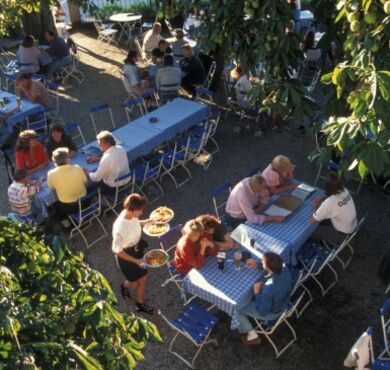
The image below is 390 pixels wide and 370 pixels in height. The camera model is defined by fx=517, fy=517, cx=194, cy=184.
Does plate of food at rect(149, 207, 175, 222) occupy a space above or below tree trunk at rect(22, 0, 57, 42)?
below

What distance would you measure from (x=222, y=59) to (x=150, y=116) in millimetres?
3334

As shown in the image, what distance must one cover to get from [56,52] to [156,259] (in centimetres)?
732

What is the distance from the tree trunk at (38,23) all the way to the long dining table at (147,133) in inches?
230

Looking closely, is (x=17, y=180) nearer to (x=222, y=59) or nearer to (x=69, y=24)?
(x=222, y=59)

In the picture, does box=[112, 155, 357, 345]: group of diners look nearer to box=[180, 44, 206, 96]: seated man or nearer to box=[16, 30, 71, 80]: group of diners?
box=[180, 44, 206, 96]: seated man

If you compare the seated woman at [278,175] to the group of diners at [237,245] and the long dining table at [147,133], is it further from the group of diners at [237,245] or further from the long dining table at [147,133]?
the long dining table at [147,133]

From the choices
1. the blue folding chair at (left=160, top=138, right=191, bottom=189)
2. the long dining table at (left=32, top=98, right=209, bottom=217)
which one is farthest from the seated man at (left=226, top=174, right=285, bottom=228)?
the long dining table at (left=32, top=98, right=209, bottom=217)

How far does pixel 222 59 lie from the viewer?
11578mm

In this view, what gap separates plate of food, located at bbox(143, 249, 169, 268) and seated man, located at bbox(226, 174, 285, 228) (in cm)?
105

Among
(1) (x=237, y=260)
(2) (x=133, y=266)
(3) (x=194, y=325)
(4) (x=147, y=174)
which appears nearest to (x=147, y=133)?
(4) (x=147, y=174)

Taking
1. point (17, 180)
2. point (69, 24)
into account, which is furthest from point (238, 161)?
point (69, 24)

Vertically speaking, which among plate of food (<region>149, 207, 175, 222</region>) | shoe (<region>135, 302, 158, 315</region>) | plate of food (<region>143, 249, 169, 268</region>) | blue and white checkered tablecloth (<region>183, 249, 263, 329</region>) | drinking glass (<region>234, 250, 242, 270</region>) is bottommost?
shoe (<region>135, 302, 158, 315</region>)

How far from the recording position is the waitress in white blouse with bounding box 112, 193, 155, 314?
5840 mm

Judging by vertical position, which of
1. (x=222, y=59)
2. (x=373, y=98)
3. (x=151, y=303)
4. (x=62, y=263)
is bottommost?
(x=151, y=303)
